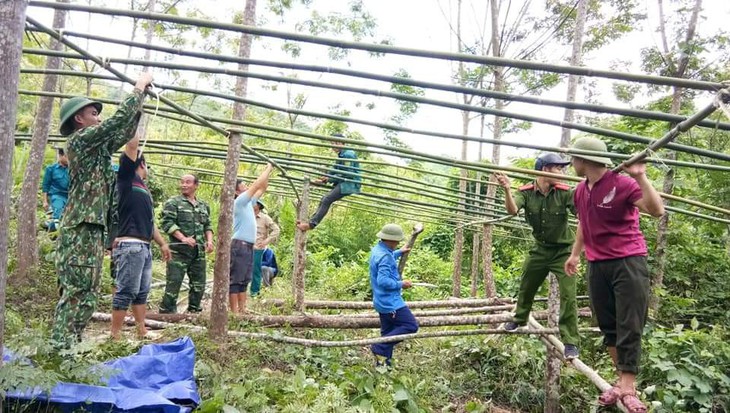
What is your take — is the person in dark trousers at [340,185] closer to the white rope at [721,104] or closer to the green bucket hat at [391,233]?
the green bucket hat at [391,233]

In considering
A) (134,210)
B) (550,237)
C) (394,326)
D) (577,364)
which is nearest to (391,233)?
(394,326)

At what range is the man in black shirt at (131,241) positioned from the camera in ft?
13.3

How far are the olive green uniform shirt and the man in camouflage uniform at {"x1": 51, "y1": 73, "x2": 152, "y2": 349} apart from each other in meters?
3.12

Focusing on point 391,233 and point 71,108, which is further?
point 391,233

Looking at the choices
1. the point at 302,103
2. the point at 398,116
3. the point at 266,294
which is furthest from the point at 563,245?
the point at 302,103

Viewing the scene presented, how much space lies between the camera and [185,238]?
207 inches

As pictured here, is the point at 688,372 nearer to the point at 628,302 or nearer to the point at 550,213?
the point at 550,213

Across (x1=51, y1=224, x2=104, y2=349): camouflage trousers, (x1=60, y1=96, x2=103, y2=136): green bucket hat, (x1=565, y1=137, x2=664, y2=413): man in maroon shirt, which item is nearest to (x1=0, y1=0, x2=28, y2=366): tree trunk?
(x1=51, y1=224, x2=104, y2=349): camouflage trousers

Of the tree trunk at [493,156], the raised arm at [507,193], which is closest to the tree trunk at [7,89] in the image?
the raised arm at [507,193]

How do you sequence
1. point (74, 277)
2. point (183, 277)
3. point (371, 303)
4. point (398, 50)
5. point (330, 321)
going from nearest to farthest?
point (398, 50), point (74, 277), point (183, 277), point (330, 321), point (371, 303)

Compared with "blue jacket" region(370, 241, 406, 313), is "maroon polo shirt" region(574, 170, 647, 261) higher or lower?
higher

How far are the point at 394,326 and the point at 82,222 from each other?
3.08 metres

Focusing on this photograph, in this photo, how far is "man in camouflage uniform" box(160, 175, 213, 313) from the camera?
5.34 meters

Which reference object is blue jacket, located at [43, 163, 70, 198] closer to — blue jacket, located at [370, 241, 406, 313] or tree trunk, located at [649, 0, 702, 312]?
blue jacket, located at [370, 241, 406, 313]
